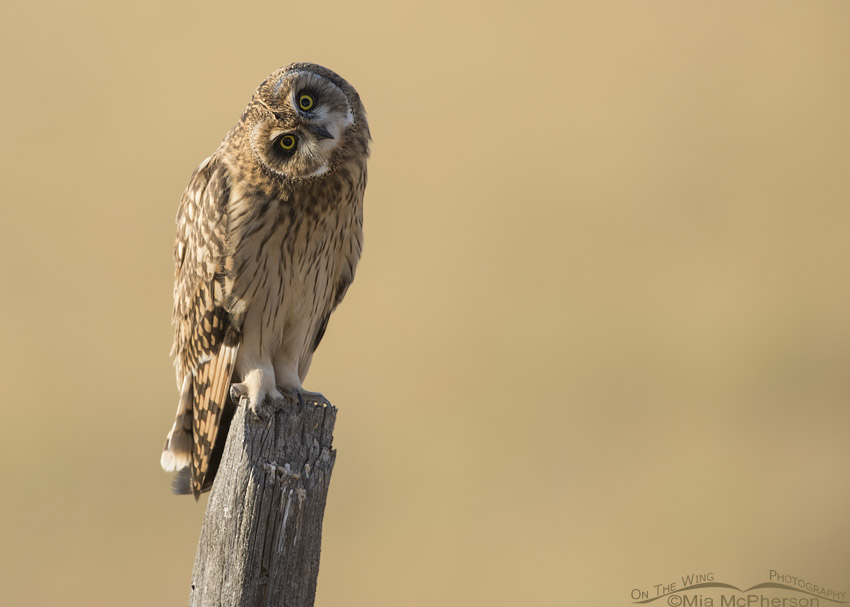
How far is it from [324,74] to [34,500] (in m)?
7.22

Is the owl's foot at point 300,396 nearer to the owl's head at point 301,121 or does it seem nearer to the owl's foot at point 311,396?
the owl's foot at point 311,396

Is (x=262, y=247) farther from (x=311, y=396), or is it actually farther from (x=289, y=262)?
(x=311, y=396)

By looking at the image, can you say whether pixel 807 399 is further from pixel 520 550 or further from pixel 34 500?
pixel 34 500

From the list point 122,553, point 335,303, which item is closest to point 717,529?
point 122,553

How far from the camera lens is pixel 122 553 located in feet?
28.6

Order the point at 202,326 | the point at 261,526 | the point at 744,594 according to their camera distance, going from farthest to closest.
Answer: the point at 744,594 < the point at 202,326 < the point at 261,526

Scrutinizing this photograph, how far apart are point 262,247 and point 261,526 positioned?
1222mm

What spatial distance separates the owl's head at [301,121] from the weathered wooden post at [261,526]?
1.03 m

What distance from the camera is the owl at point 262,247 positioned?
3.38 m

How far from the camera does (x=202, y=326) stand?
3768 millimetres

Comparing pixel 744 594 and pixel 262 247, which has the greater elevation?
pixel 744 594

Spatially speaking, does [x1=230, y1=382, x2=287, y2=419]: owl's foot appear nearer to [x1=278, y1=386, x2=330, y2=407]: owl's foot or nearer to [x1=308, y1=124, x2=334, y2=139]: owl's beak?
[x1=278, y1=386, x2=330, y2=407]: owl's foot

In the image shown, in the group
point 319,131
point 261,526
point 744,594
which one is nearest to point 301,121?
point 319,131

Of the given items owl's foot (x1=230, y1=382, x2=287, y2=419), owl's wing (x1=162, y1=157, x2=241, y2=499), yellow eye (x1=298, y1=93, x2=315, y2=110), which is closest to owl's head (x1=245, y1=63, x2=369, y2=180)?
yellow eye (x1=298, y1=93, x2=315, y2=110)
